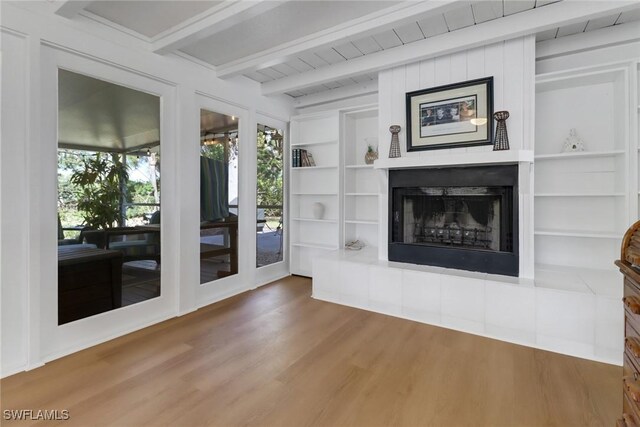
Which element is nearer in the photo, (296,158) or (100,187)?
(100,187)

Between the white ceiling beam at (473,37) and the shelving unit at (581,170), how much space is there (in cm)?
51

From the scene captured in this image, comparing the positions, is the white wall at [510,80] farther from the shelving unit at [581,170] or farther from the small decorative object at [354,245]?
the small decorative object at [354,245]

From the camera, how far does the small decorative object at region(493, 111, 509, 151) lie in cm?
262

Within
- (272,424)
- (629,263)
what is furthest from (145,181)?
(629,263)

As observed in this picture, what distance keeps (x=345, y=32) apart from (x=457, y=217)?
6.48 feet

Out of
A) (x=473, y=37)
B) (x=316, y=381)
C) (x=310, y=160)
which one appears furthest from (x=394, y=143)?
(x=316, y=381)

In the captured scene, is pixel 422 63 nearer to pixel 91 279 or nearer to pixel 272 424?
pixel 272 424

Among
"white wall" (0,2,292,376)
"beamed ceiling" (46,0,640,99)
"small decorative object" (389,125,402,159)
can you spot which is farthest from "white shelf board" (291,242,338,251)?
"beamed ceiling" (46,0,640,99)

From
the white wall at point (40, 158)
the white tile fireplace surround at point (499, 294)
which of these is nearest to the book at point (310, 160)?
the white tile fireplace surround at point (499, 294)

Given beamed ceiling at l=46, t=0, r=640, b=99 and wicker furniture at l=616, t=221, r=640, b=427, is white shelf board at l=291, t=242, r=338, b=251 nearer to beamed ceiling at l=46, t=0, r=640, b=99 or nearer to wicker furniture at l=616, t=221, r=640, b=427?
beamed ceiling at l=46, t=0, r=640, b=99

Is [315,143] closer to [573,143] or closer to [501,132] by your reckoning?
[501,132]

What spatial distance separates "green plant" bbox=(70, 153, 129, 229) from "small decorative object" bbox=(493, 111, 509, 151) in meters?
3.16

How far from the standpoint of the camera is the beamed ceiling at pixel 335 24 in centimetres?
217

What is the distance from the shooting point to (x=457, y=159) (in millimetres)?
2748
